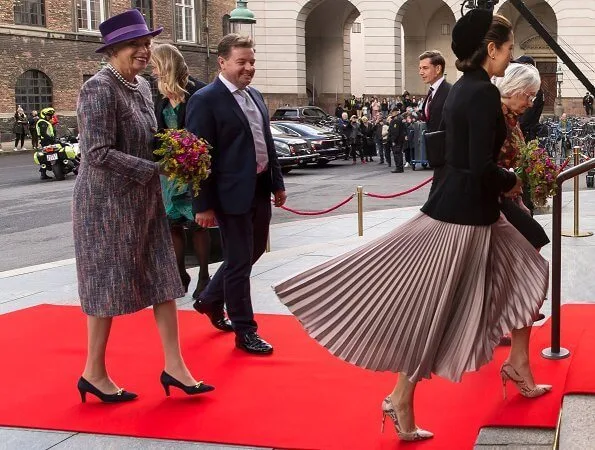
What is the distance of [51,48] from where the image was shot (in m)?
38.4

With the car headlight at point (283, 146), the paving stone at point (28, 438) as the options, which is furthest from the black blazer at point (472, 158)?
the car headlight at point (283, 146)

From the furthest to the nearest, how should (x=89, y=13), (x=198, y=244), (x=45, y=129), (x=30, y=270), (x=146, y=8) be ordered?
(x=146, y=8), (x=89, y=13), (x=45, y=129), (x=30, y=270), (x=198, y=244)

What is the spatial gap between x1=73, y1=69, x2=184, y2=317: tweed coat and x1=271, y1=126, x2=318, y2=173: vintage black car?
18.8 metres

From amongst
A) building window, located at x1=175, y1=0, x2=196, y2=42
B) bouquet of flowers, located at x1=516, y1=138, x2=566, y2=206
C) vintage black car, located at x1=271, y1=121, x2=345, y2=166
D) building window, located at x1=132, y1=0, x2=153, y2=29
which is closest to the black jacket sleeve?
bouquet of flowers, located at x1=516, y1=138, x2=566, y2=206

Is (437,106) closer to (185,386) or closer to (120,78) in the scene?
(120,78)

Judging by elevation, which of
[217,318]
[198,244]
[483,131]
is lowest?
[217,318]

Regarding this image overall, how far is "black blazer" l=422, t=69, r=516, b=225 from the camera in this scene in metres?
3.96

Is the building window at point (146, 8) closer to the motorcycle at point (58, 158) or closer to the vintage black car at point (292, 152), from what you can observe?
the vintage black car at point (292, 152)

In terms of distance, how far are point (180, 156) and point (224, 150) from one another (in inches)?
35.0

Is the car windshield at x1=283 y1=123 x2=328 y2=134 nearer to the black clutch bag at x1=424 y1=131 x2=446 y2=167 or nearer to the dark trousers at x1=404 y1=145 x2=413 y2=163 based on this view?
the dark trousers at x1=404 y1=145 x2=413 y2=163

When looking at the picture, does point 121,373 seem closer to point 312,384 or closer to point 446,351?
point 312,384

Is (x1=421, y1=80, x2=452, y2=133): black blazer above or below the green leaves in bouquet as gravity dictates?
above

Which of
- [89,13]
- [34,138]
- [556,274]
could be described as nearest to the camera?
[556,274]

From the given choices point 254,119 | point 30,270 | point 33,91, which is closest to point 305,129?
point 33,91
